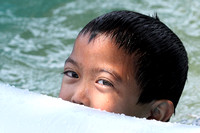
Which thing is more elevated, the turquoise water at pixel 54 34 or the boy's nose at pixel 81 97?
the turquoise water at pixel 54 34

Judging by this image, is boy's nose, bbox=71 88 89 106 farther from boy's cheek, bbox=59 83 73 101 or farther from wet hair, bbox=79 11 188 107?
wet hair, bbox=79 11 188 107

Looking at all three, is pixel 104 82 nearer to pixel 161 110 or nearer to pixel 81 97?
pixel 81 97

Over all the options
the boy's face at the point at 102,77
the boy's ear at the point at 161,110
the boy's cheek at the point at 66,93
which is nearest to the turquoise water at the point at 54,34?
the boy's ear at the point at 161,110

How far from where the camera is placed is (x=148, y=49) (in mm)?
1901

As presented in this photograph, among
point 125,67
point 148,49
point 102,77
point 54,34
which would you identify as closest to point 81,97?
point 102,77

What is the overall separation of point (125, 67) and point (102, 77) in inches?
4.5

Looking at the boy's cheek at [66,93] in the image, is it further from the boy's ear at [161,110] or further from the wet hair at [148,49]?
the boy's ear at [161,110]

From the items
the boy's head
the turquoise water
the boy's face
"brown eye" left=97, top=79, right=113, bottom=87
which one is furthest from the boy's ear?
the turquoise water

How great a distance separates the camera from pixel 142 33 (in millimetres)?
1935

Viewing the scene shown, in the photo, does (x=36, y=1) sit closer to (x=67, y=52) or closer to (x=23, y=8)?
(x=23, y=8)

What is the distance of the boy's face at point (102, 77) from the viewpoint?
1.77 metres

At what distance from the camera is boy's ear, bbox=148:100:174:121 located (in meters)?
1.97

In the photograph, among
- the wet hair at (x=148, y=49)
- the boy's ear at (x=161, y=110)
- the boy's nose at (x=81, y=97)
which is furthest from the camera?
the boy's ear at (x=161, y=110)

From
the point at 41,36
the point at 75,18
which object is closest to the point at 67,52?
the point at 41,36
